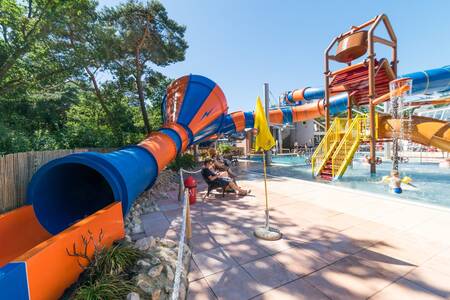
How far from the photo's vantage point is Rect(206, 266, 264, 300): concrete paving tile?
2.39 metres

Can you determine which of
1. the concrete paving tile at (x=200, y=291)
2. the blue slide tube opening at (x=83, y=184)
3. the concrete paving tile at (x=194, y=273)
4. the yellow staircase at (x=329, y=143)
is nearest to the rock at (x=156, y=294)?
the concrete paving tile at (x=200, y=291)

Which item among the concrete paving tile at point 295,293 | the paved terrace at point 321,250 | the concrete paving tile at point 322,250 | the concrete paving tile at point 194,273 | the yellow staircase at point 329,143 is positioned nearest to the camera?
the concrete paving tile at point 295,293

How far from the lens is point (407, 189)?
6926 mm

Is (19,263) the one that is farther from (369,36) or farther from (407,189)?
(369,36)

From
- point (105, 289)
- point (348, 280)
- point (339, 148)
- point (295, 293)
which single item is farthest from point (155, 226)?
point (339, 148)

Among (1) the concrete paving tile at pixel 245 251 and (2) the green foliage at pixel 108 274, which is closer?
(2) the green foliage at pixel 108 274

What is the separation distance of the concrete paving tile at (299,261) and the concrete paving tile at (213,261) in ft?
2.40

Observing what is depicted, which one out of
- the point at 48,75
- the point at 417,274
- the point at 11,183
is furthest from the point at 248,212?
the point at 48,75

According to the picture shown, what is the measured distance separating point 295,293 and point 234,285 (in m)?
0.72

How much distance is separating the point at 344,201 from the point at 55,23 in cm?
1148

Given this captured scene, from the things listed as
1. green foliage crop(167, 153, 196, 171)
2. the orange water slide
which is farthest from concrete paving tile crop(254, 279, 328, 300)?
green foliage crop(167, 153, 196, 171)

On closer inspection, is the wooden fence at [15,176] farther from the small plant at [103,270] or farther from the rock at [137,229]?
the small plant at [103,270]

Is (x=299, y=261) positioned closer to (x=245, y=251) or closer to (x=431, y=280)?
(x=245, y=251)

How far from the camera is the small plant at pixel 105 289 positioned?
210 cm
